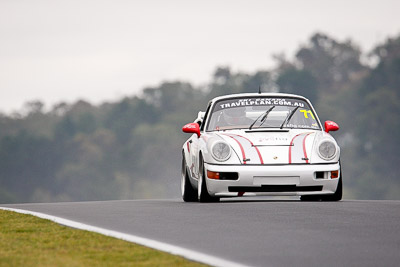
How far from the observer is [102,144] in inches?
5674

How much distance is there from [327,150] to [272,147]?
2.35ft

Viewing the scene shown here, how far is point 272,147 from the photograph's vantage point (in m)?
15.5

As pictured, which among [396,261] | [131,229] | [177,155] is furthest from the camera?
[177,155]

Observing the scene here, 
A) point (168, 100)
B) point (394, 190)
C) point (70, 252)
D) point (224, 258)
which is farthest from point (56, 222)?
point (168, 100)

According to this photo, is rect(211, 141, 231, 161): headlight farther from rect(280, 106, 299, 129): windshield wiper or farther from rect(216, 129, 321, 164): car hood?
rect(280, 106, 299, 129): windshield wiper

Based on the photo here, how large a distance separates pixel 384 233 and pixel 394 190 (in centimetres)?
10766

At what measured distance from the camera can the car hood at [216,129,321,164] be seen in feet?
50.3

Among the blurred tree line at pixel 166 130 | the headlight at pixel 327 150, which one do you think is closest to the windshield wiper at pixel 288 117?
the headlight at pixel 327 150

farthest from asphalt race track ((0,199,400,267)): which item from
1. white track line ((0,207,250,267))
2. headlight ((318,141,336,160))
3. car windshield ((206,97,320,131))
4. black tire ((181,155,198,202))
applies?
black tire ((181,155,198,202))

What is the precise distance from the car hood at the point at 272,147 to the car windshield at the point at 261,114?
26.3 inches

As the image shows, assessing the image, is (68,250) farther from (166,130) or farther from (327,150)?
(166,130)

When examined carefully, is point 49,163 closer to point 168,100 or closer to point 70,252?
point 168,100

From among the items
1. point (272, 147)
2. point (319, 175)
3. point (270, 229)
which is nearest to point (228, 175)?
point (272, 147)

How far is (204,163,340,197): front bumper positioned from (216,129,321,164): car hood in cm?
8
